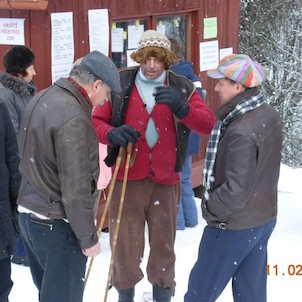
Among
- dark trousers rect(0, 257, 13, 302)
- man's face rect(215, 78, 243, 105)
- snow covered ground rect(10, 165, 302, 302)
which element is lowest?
snow covered ground rect(10, 165, 302, 302)

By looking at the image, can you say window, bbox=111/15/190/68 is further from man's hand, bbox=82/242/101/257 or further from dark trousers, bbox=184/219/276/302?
man's hand, bbox=82/242/101/257

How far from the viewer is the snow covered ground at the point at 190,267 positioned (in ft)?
16.5

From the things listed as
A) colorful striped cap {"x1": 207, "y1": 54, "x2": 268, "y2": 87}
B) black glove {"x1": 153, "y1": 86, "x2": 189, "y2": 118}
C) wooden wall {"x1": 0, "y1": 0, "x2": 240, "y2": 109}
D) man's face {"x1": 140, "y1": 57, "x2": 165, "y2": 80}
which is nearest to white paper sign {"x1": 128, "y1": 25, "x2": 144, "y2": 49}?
wooden wall {"x1": 0, "y1": 0, "x2": 240, "y2": 109}

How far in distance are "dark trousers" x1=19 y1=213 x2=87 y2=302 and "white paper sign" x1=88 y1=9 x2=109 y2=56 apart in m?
3.19

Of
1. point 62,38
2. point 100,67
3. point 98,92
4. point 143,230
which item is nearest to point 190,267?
point 143,230

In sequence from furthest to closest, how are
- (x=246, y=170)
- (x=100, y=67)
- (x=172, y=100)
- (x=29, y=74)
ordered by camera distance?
(x=29, y=74)
(x=172, y=100)
(x=246, y=170)
(x=100, y=67)

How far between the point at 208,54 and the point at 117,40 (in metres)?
1.93

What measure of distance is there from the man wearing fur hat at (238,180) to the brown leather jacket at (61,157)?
2.50 feet

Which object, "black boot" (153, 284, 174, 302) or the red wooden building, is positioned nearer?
"black boot" (153, 284, 174, 302)

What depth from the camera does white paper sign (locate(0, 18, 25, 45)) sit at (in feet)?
18.7

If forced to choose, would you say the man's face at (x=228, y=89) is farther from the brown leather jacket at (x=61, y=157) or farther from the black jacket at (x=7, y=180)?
the black jacket at (x=7, y=180)

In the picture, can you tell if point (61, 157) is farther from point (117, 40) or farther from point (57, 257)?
point (117, 40)

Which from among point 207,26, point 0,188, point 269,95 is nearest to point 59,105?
point 0,188

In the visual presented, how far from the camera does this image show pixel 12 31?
5.74 metres
